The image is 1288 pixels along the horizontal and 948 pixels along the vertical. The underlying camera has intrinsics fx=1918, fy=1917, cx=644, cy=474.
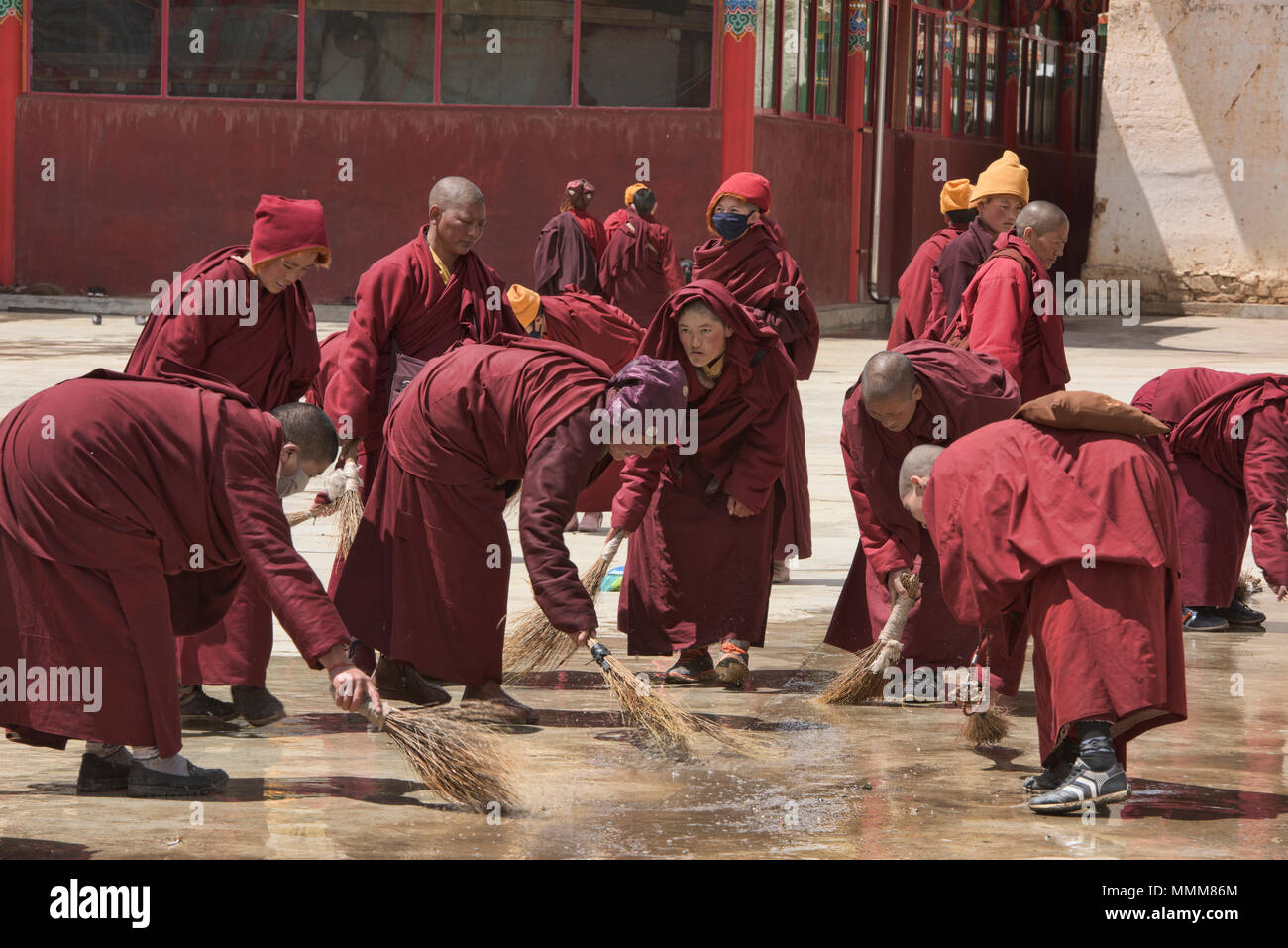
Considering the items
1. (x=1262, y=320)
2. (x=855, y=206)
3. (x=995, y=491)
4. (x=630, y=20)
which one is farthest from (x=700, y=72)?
(x=995, y=491)

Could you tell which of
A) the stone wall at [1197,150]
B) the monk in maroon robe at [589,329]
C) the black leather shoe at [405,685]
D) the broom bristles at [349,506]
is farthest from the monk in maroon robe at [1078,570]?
the stone wall at [1197,150]

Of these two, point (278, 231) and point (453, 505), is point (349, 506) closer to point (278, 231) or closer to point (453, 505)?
point (453, 505)

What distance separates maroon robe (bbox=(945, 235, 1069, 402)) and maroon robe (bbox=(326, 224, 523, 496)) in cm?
153

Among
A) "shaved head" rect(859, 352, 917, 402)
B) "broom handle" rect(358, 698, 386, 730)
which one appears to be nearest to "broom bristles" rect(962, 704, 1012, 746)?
"shaved head" rect(859, 352, 917, 402)

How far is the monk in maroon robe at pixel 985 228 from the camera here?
23.1 feet

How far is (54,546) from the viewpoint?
401 cm

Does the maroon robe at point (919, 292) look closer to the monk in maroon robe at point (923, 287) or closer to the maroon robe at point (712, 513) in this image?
the monk in maroon robe at point (923, 287)

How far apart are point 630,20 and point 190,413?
41.6 ft

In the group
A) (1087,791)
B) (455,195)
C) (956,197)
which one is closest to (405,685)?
(455,195)

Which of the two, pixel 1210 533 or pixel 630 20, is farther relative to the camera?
pixel 630 20

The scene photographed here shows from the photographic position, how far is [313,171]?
17.0 meters

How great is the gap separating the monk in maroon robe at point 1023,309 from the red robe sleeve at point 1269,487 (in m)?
0.66

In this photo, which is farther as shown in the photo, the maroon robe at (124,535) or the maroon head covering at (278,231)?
the maroon head covering at (278,231)
